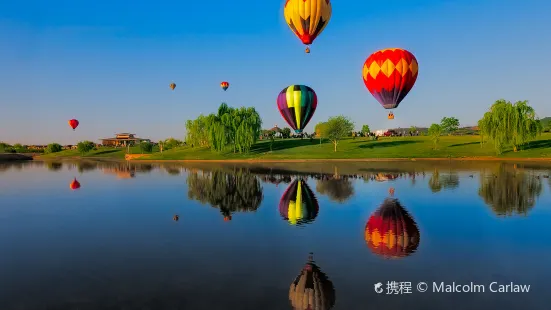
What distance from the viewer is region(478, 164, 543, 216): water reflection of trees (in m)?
22.0

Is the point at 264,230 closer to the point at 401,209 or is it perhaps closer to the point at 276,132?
the point at 401,209

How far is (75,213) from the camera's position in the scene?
2302 centimetres

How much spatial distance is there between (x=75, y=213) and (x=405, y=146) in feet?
250

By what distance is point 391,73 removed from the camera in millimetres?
36062

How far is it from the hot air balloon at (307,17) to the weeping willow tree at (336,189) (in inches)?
556

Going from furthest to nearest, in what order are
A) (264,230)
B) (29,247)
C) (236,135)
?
1. (236,135)
2. (264,230)
3. (29,247)

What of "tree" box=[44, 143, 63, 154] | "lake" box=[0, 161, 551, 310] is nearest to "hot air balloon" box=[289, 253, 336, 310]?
"lake" box=[0, 161, 551, 310]

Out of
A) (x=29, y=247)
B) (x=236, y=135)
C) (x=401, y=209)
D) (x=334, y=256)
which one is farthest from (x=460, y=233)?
(x=236, y=135)

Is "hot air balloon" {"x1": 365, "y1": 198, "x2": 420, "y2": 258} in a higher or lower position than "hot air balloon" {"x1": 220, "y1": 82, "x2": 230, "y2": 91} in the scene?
lower

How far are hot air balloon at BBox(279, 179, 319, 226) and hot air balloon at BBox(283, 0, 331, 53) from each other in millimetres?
16469

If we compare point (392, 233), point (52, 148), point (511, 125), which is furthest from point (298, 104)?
point (52, 148)

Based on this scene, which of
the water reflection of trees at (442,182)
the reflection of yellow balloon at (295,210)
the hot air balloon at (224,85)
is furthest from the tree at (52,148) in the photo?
the water reflection of trees at (442,182)

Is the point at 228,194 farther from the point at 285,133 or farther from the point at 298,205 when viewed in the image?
the point at 285,133

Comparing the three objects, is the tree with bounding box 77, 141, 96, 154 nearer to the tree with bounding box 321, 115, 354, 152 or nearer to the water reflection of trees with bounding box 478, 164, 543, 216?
the tree with bounding box 321, 115, 354, 152
